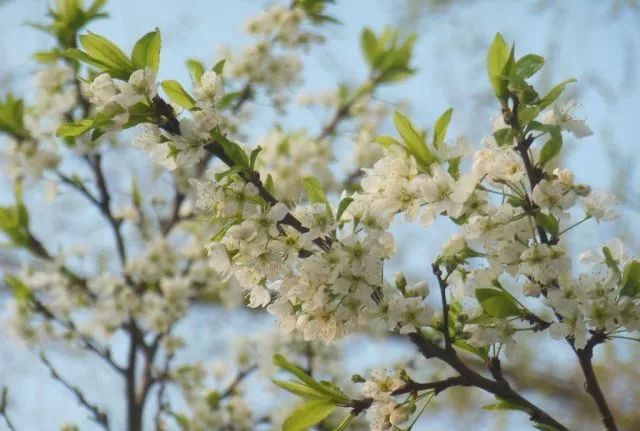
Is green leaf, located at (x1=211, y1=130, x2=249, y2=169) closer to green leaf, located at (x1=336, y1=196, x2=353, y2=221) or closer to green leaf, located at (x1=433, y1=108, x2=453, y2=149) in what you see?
green leaf, located at (x1=336, y1=196, x2=353, y2=221)

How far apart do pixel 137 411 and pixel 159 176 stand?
1062 millimetres

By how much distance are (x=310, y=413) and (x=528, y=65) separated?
660 millimetres

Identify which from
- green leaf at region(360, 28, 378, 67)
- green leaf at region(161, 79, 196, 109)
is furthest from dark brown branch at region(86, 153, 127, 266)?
green leaf at region(161, 79, 196, 109)

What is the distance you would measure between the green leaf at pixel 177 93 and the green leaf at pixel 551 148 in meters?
0.55

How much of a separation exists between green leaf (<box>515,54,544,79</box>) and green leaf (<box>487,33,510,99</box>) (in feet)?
0.08

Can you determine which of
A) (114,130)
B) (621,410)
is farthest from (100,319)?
(621,410)

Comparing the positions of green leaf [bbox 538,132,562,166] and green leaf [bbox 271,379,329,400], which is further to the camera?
green leaf [bbox 271,379,329,400]

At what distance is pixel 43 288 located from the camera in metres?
3.27

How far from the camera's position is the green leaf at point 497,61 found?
1268 millimetres

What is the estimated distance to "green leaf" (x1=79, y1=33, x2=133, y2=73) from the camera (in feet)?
4.48

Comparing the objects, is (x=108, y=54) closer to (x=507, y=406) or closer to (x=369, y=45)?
(x=507, y=406)

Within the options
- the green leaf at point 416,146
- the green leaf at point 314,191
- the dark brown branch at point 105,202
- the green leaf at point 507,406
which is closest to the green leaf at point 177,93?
the green leaf at point 314,191

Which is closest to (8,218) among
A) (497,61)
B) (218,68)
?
(218,68)

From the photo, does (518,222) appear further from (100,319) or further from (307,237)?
(100,319)
